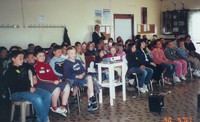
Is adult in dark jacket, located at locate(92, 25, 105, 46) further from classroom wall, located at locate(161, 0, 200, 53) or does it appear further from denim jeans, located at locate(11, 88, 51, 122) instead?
denim jeans, located at locate(11, 88, 51, 122)

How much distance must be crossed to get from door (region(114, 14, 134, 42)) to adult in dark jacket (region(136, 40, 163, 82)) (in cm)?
305

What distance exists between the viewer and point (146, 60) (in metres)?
6.16

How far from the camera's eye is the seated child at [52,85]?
13.8 feet

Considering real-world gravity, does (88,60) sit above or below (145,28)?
below

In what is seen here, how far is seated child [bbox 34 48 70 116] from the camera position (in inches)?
166

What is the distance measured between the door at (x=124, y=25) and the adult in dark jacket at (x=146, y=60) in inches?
120

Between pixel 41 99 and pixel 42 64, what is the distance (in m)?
0.74

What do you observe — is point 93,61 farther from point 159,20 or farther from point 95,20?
point 159,20

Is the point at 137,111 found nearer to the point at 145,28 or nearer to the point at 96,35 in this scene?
the point at 96,35

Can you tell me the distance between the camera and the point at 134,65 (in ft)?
19.0

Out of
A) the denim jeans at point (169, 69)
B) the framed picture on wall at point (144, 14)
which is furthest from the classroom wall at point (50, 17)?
the denim jeans at point (169, 69)

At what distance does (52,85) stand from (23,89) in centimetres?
52

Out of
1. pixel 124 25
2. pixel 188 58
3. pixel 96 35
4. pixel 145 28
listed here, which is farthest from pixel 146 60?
pixel 145 28

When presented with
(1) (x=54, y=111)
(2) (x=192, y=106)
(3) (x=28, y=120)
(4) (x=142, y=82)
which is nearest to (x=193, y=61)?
(4) (x=142, y=82)
